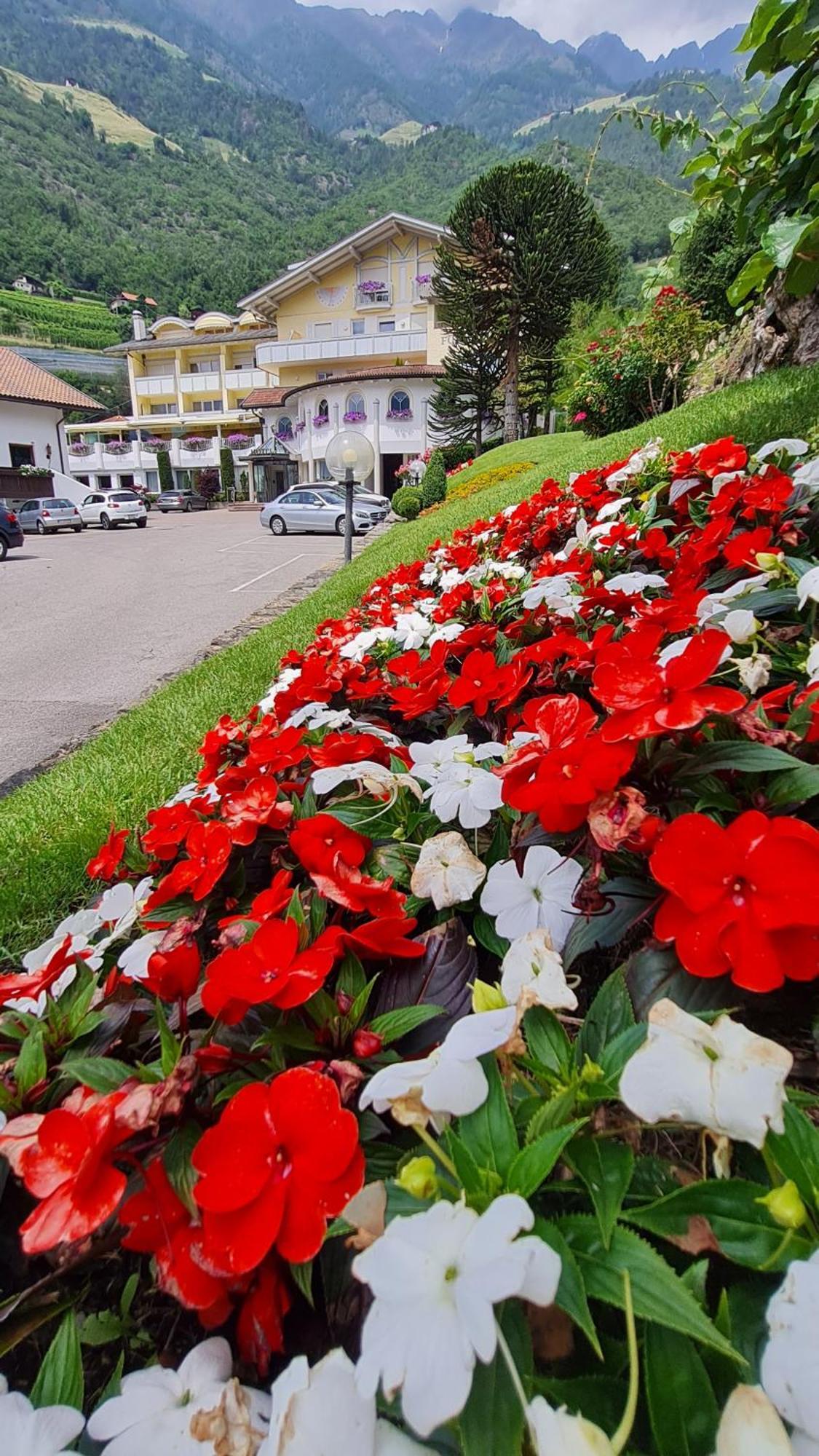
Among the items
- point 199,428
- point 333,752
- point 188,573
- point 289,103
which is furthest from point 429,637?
point 289,103

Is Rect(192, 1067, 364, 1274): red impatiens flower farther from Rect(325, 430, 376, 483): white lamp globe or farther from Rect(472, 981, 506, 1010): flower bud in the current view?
Rect(325, 430, 376, 483): white lamp globe

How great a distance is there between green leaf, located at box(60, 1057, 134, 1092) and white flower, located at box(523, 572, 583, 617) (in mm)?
1025

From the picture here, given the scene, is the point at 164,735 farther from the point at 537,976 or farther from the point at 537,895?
the point at 537,976

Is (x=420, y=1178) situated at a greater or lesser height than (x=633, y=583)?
lesser

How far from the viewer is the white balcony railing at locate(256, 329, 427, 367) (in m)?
28.2

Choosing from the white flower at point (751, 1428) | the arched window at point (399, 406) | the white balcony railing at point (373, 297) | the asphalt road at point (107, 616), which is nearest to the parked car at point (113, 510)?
the asphalt road at point (107, 616)

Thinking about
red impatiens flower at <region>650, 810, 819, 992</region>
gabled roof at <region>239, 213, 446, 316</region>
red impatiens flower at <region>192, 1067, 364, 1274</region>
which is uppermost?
gabled roof at <region>239, 213, 446, 316</region>

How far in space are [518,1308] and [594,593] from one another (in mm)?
1129

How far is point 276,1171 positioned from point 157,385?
4446cm

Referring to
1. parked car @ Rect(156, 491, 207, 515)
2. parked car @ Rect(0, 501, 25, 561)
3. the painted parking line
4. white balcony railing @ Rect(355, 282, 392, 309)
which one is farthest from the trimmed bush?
white balcony railing @ Rect(355, 282, 392, 309)

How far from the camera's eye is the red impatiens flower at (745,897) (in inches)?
19.2

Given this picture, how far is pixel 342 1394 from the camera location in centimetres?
37

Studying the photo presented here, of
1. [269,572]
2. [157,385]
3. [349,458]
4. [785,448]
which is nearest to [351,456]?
[349,458]

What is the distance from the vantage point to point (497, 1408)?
0.35m
